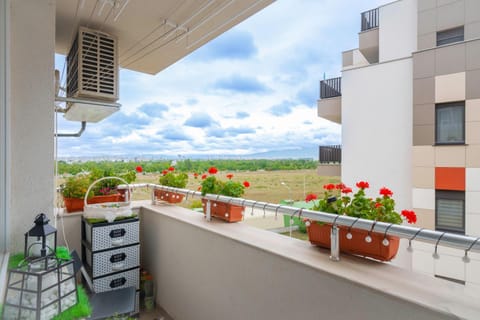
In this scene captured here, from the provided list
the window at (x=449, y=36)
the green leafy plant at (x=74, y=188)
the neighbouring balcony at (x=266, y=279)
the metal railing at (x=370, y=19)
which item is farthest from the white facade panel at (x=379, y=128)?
the green leafy plant at (x=74, y=188)

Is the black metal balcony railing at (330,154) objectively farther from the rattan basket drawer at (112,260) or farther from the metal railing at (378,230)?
the rattan basket drawer at (112,260)

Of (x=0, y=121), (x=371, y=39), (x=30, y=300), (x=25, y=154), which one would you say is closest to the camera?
(x=30, y=300)

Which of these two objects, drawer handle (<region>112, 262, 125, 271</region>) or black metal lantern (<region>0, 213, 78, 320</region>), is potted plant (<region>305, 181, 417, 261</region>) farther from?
drawer handle (<region>112, 262, 125, 271</region>)

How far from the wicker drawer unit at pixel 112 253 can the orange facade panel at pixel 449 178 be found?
7.88 feet

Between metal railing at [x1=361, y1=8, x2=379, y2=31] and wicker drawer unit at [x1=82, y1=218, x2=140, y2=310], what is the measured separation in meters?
4.50

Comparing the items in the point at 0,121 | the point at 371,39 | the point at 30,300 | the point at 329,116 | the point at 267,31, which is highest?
the point at 371,39

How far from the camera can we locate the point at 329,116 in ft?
12.1

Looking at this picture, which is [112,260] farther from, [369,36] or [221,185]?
[369,36]

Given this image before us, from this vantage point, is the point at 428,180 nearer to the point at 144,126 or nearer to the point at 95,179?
the point at 95,179

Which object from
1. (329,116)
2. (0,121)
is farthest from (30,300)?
(329,116)

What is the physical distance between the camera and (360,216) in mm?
1094

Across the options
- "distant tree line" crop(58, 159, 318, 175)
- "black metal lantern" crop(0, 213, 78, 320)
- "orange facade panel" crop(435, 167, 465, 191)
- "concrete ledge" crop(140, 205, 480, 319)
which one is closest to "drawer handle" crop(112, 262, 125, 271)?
"concrete ledge" crop(140, 205, 480, 319)

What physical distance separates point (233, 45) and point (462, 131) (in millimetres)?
3545

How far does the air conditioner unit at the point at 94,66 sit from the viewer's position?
1935 mm
